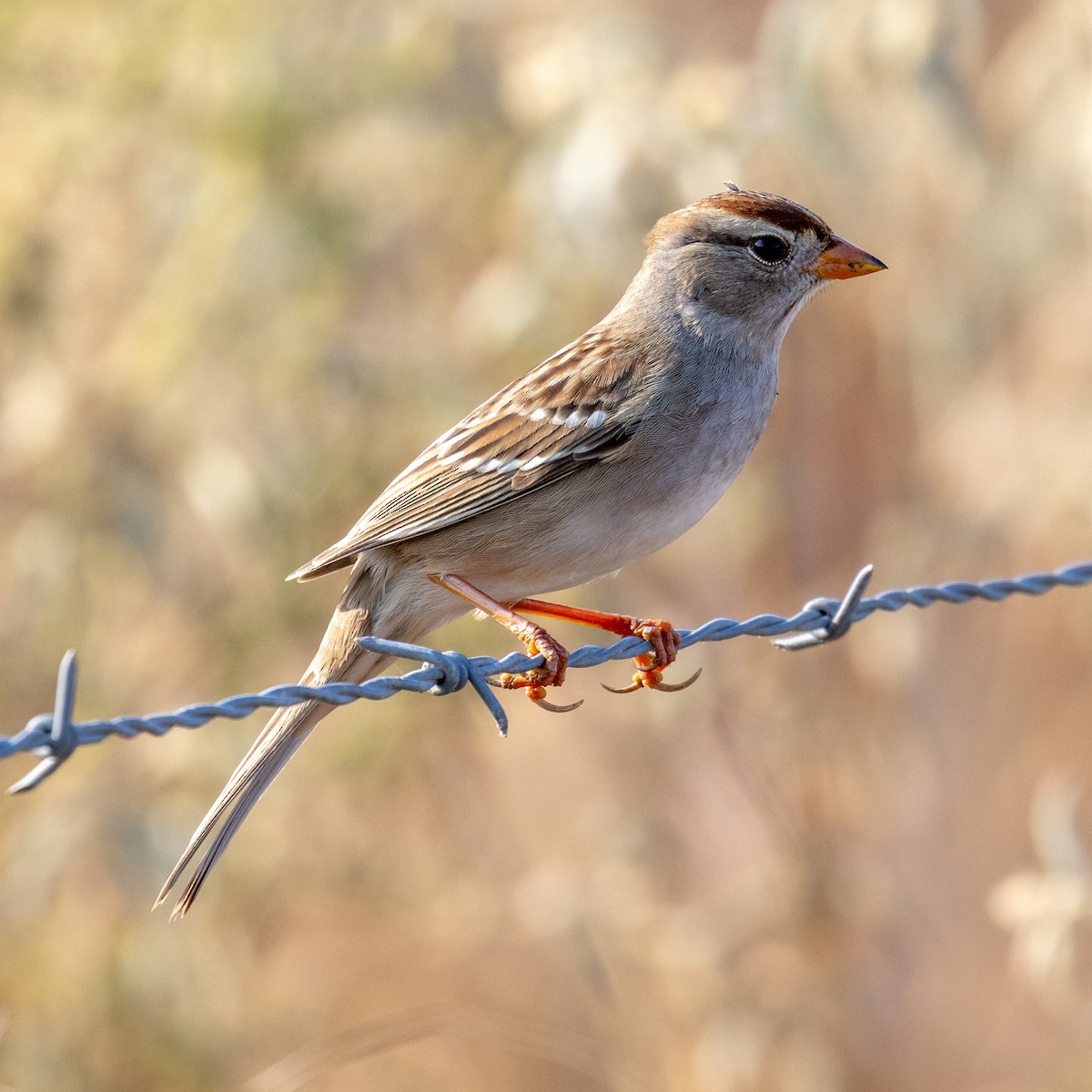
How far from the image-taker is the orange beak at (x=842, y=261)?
389 cm

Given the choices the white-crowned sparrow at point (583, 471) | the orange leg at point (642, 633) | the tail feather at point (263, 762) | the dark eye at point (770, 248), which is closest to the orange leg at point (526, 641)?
the white-crowned sparrow at point (583, 471)

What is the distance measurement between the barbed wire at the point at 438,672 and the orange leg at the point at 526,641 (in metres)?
0.31

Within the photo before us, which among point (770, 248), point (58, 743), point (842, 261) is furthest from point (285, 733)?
point (842, 261)

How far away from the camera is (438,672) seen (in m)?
2.69

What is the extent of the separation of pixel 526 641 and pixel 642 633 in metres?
0.30

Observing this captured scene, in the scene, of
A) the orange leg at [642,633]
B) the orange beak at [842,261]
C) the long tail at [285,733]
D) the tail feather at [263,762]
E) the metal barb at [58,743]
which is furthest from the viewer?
the orange beak at [842,261]

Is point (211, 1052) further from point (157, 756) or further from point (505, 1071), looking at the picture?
point (505, 1071)

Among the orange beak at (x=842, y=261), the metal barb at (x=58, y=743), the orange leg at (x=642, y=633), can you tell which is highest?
the orange beak at (x=842, y=261)

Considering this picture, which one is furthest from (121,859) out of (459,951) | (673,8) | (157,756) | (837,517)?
(673,8)

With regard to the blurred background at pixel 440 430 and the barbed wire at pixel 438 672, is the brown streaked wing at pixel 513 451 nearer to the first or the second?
the barbed wire at pixel 438 672

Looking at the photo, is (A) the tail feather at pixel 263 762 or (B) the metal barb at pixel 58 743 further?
(A) the tail feather at pixel 263 762

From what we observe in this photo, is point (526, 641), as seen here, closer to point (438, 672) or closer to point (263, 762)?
point (263, 762)

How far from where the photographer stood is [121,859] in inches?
194

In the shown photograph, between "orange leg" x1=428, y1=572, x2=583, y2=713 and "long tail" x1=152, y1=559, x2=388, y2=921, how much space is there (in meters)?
0.21
